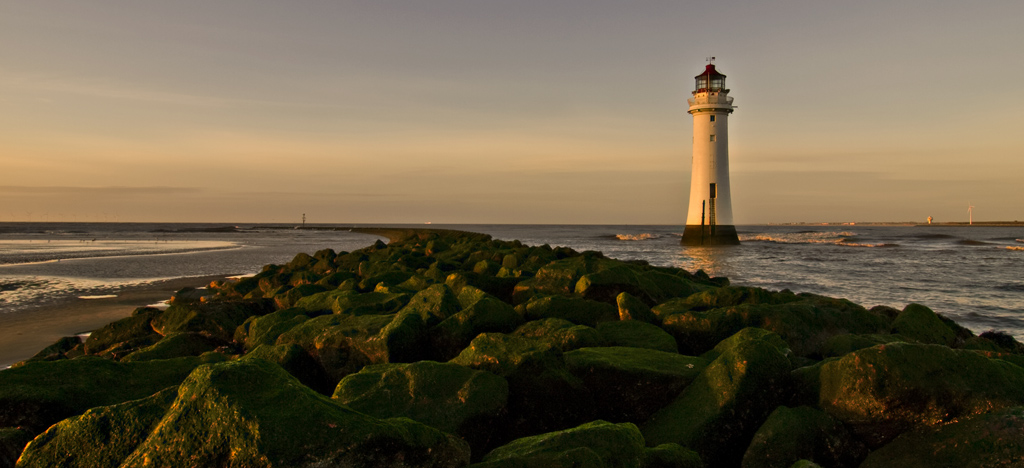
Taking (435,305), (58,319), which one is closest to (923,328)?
(435,305)

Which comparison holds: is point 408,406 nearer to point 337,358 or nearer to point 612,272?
point 337,358

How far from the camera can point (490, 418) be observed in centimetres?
350

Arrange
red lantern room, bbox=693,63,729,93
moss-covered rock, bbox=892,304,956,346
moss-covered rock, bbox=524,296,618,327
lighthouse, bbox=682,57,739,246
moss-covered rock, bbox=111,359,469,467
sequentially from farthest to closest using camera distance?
red lantern room, bbox=693,63,729,93 < lighthouse, bbox=682,57,739,246 < moss-covered rock, bbox=892,304,956,346 < moss-covered rock, bbox=524,296,618,327 < moss-covered rock, bbox=111,359,469,467

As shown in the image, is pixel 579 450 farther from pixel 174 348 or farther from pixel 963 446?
pixel 174 348

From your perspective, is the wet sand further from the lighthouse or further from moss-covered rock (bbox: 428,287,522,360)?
the lighthouse

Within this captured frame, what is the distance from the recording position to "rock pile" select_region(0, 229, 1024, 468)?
98.0 inches

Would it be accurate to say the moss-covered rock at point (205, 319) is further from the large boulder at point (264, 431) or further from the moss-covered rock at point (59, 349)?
the large boulder at point (264, 431)

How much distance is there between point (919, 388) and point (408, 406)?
2.78 m

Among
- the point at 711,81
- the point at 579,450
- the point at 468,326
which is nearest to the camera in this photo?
the point at 579,450

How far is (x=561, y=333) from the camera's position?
A: 4742mm

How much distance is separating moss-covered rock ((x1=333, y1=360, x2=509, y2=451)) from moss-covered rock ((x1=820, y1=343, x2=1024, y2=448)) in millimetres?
1956

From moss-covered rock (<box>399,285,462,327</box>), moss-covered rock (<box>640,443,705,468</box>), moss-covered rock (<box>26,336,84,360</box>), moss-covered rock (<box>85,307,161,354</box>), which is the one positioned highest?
moss-covered rock (<box>399,285,462,327</box>)

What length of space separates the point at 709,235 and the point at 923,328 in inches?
998

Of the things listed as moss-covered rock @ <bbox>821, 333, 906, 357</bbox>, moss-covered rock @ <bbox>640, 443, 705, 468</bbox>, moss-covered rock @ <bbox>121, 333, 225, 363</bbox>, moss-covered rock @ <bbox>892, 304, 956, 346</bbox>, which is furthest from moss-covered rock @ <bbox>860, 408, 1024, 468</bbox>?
moss-covered rock @ <bbox>121, 333, 225, 363</bbox>
